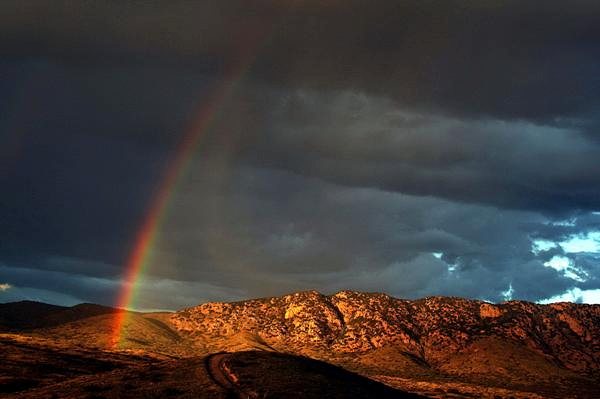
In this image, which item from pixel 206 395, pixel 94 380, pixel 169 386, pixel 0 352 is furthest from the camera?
pixel 0 352

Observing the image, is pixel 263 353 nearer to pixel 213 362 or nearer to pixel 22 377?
pixel 213 362

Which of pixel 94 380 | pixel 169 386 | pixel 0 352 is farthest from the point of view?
pixel 0 352

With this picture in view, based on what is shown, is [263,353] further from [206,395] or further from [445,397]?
[445,397]

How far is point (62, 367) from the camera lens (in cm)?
17300

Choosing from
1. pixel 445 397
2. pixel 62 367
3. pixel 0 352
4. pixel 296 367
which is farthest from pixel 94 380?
pixel 445 397

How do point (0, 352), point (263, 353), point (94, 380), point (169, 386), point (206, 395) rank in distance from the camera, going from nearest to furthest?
1. point (206, 395)
2. point (169, 386)
3. point (94, 380)
4. point (263, 353)
5. point (0, 352)

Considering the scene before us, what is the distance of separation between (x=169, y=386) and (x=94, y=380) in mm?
18242

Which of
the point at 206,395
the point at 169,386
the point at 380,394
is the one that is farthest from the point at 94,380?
the point at 380,394

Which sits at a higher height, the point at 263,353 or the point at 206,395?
the point at 263,353

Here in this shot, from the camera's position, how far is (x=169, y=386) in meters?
103

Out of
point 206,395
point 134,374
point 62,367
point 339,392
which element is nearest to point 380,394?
point 339,392

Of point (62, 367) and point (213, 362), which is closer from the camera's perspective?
point (213, 362)

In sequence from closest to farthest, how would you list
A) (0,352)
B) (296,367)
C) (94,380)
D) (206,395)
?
(206,395), (94,380), (296,367), (0,352)

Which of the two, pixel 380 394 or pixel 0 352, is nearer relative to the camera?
pixel 380 394
